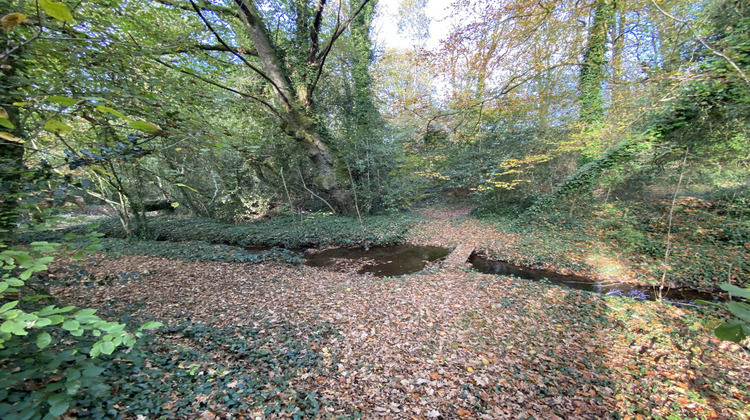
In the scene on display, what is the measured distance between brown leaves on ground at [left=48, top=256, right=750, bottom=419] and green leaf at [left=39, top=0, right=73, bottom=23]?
2.85m

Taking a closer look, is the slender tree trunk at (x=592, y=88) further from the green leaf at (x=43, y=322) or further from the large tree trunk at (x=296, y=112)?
the green leaf at (x=43, y=322)

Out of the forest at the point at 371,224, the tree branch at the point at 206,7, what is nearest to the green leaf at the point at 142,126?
the forest at the point at 371,224

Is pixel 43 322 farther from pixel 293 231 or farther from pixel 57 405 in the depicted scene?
pixel 293 231

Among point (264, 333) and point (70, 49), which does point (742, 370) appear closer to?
point (264, 333)

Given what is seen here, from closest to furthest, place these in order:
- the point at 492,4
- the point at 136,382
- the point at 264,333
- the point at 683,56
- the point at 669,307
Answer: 1. the point at 136,382
2. the point at 264,333
3. the point at 669,307
4. the point at 683,56
5. the point at 492,4

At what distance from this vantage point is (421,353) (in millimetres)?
3311

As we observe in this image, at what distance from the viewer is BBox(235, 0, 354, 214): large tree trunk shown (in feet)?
26.9

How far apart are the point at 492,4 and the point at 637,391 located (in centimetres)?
727

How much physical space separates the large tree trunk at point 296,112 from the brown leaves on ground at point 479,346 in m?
5.43

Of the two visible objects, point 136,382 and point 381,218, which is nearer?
point 136,382

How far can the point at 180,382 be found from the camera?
7.88 feet

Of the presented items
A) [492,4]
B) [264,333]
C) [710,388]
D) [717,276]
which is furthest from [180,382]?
[717,276]

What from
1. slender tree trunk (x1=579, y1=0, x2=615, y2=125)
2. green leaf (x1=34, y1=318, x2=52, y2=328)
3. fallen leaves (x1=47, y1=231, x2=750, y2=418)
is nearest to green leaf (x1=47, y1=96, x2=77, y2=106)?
green leaf (x1=34, y1=318, x2=52, y2=328)

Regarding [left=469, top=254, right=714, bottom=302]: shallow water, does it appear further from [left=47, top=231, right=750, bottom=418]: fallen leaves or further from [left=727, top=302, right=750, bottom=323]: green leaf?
[left=727, top=302, right=750, bottom=323]: green leaf
